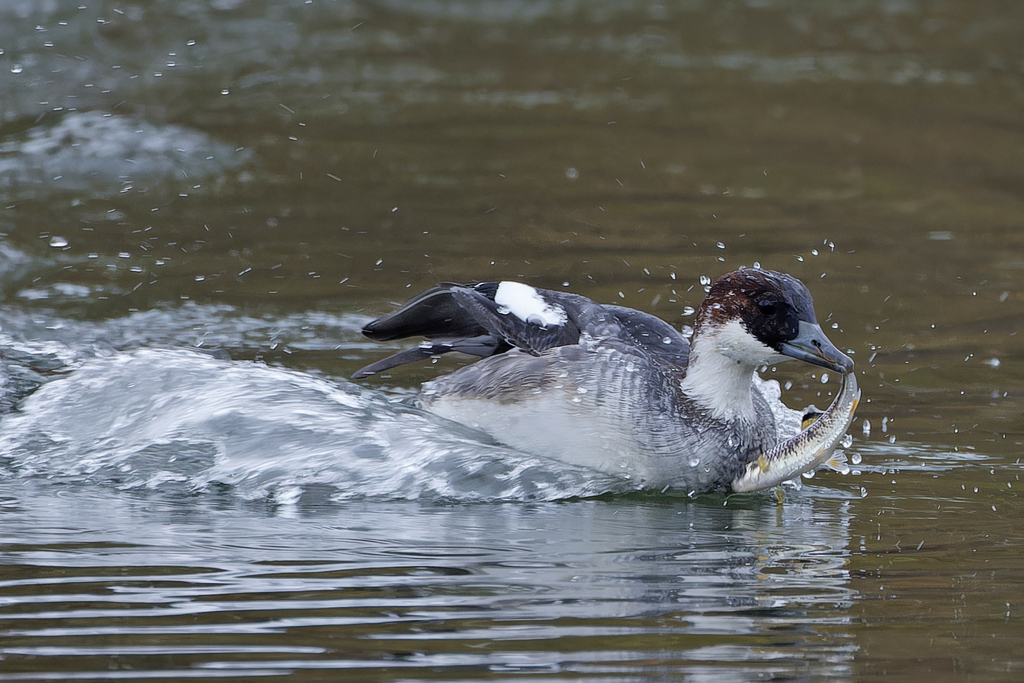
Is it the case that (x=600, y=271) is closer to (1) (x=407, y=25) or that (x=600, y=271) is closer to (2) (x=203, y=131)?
(2) (x=203, y=131)

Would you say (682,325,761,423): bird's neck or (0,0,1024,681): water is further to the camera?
(682,325,761,423): bird's neck

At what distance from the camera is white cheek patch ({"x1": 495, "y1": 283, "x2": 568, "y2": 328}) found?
20.7ft

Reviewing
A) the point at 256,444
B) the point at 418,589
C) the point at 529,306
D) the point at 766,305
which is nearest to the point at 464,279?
the point at 529,306

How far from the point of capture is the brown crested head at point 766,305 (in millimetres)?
5559

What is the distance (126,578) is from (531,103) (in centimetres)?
1021

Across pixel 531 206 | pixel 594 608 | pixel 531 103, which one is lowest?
pixel 594 608

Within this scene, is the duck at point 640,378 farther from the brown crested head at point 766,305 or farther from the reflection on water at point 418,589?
the reflection on water at point 418,589

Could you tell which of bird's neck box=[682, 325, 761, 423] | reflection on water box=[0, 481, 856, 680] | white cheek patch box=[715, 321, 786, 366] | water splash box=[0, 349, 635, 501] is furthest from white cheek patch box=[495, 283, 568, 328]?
reflection on water box=[0, 481, 856, 680]

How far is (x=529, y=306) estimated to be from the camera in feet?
20.8

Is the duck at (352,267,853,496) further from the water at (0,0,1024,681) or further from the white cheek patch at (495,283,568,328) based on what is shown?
the water at (0,0,1024,681)

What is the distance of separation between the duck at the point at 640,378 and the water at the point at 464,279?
0.16 meters

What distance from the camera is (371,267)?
9.31m

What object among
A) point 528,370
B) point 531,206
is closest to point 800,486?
point 528,370

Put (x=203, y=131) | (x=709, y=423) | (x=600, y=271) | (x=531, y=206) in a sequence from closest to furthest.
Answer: (x=709, y=423), (x=600, y=271), (x=531, y=206), (x=203, y=131)
